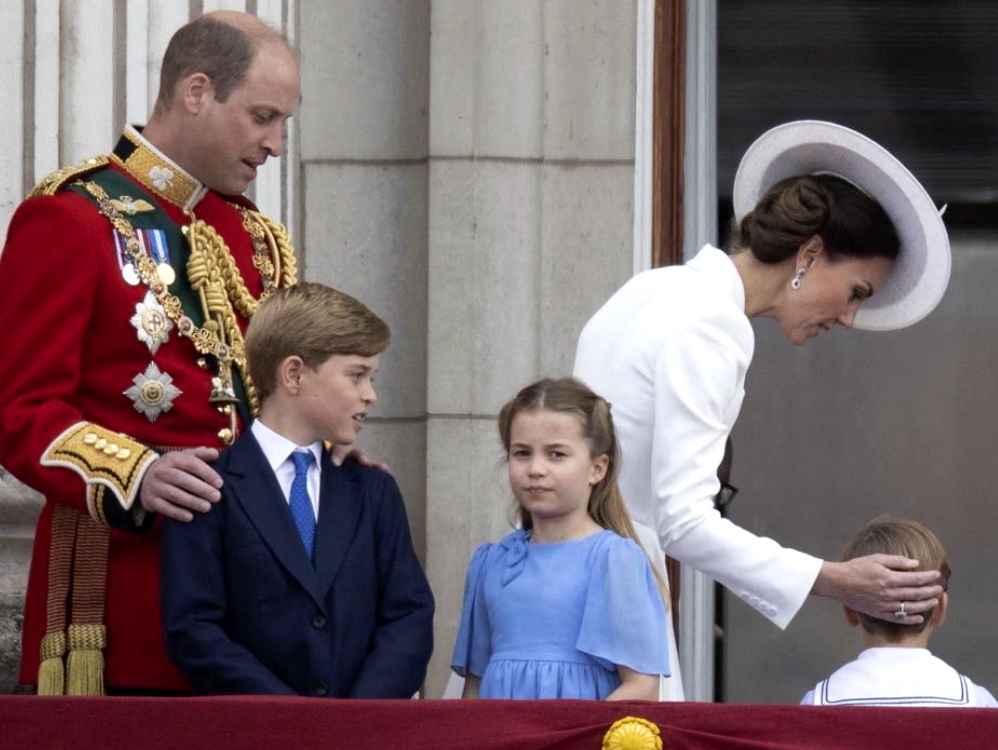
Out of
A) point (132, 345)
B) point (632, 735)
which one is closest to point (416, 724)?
point (632, 735)

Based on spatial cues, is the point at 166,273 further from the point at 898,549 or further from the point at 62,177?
the point at 898,549

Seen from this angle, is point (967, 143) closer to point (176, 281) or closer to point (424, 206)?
point (424, 206)

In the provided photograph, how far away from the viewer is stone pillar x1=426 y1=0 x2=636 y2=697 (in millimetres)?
5578

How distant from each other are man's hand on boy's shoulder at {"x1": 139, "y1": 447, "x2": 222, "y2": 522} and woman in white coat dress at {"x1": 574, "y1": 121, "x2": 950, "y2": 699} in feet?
2.40

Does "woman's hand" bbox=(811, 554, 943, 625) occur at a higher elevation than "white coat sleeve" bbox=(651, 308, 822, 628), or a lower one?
lower

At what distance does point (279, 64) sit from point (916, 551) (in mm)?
1369

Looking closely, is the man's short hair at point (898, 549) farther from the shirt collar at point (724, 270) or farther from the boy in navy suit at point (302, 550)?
the boy in navy suit at point (302, 550)

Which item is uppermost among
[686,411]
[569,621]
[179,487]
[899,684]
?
[686,411]

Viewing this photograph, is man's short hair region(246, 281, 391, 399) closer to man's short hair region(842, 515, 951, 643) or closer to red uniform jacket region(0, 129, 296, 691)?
red uniform jacket region(0, 129, 296, 691)

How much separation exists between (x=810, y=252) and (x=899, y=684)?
77 cm

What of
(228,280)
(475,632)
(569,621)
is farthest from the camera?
(228,280)

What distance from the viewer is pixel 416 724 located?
3434 mm

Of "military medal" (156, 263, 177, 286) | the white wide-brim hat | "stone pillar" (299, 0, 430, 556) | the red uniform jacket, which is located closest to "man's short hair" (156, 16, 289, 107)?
the red uniform jacket

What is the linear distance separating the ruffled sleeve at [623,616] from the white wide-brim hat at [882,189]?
2.67 ft
